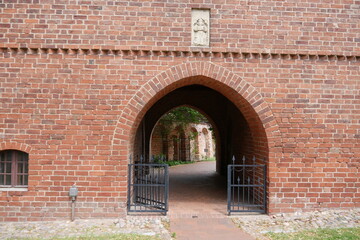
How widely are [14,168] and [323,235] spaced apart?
6332 millimetres

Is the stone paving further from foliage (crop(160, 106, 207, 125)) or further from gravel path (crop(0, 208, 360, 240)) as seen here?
foliage (crop(160, 106, 207, 125))

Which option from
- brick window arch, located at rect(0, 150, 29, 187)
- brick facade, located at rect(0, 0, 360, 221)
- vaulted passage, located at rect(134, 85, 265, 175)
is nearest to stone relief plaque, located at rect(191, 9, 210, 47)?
brick facade, located at rect(0, 0, 360, 221)

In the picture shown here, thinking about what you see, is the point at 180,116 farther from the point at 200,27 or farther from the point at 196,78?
the point at 200,27

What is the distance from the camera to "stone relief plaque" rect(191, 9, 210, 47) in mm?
5996

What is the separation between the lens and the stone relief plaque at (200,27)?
19.7 ft

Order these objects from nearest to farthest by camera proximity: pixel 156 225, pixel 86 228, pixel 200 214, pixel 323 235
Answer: pixel 323 235 < pixel 86 228 < pixel 156 225 < pixel 200 214

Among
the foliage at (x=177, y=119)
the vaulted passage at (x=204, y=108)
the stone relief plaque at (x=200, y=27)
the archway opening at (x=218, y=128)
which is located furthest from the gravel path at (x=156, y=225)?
the foliage at (x=177, y=119)

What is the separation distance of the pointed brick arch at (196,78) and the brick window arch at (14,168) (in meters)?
2.02

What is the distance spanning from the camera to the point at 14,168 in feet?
19.4

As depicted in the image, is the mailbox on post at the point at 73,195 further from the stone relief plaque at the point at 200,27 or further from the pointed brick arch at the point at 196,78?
the stone relief plaque at the point at 200,27

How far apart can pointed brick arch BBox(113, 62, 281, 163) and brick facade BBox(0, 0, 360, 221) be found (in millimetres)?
22

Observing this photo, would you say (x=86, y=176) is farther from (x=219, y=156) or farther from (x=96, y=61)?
(x=219, y=156)

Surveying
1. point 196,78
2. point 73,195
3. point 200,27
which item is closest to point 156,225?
point 73,195

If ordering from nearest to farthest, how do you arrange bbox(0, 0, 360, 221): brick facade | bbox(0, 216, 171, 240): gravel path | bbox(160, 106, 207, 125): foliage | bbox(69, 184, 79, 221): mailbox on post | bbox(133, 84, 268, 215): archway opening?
bbox(0, 216, 171, 240): gravel path → bbox(69, 184, 79, 221): mailbox on post → bbox(0, 0, 360, 221): brick facade → bbox(133, 84, 268, 215): archway opening → bbox(160, 106, 207, 125): foliage
